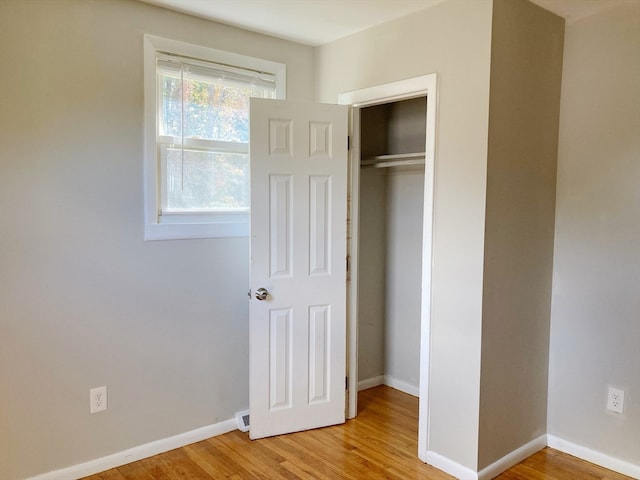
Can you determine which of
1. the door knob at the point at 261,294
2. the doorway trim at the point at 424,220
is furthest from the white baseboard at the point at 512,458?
the door knob at the point at 261,294

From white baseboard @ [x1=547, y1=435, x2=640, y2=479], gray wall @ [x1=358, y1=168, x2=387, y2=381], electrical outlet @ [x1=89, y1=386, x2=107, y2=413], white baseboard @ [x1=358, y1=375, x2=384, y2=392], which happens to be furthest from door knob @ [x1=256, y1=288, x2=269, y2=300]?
white baseboard @ [x1=547, y1=435, x2=640, y2=479]

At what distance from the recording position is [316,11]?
2672 millimetres

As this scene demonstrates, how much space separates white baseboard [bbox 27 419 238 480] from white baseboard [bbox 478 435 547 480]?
148 centimetres

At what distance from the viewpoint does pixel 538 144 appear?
266 centimetres

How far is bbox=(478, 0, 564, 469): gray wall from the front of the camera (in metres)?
2.42

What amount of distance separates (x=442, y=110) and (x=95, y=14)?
1.81 meters

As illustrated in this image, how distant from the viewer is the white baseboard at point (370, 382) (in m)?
A: 3.71

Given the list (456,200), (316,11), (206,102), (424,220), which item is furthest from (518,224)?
(206,102)

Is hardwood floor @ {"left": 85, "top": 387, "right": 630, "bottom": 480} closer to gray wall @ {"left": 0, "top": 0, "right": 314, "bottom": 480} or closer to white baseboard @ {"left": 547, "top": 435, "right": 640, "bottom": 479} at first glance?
white baseboard @ {"left": 547, "top": 435, "right": 640, "bottom": 479}

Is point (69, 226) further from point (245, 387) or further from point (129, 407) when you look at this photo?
point (245, 387)

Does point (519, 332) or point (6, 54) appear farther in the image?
point (519, 332)

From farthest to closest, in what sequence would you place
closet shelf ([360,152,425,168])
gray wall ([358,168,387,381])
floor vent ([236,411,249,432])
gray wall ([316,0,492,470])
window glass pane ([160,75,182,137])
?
gray wall ([358,168,387,381]) < closet shelf ([360,152,425,168]) < floor vent ([236,411,249,432]) < window glass pane ([160,75,182,137]) < gray wall ([316,0,492,470])

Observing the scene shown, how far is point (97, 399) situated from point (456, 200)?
211 cm

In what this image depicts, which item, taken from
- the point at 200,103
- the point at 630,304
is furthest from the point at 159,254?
the point at 630,304
